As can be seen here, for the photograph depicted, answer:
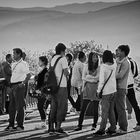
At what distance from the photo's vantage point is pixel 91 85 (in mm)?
10180

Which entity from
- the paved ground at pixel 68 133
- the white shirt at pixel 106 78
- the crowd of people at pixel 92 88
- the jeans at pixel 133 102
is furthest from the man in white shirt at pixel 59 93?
the jeans at pixel 133 102

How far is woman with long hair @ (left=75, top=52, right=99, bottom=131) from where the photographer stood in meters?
9.88

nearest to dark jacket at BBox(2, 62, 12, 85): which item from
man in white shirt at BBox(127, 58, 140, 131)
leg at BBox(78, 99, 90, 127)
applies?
leg at BBox(78, 99, 90, 127)

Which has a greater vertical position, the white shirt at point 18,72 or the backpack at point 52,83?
the white shirt at point 18,72

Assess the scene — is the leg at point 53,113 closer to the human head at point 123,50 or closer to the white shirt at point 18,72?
the white shirt at point 18,72

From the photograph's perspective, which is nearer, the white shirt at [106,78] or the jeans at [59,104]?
the white shirt at [106,78]

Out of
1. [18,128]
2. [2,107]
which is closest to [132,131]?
[18,128]

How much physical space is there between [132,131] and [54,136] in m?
1.63

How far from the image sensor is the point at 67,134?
9.37 meters

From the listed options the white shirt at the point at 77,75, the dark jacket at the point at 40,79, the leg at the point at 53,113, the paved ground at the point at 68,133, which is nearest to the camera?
the paved ground at the point at 68,133

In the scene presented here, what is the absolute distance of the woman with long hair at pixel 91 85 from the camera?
9875 millimetres

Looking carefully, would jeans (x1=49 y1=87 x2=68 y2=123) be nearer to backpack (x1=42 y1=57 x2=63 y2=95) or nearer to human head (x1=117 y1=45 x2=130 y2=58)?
backpack (x1=42 y1=57 x2=63 y2=95)

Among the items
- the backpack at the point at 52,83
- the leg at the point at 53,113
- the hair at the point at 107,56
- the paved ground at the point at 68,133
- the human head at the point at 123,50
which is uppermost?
the human head at the point at 123,50

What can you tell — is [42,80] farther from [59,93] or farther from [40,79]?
[59,93]
